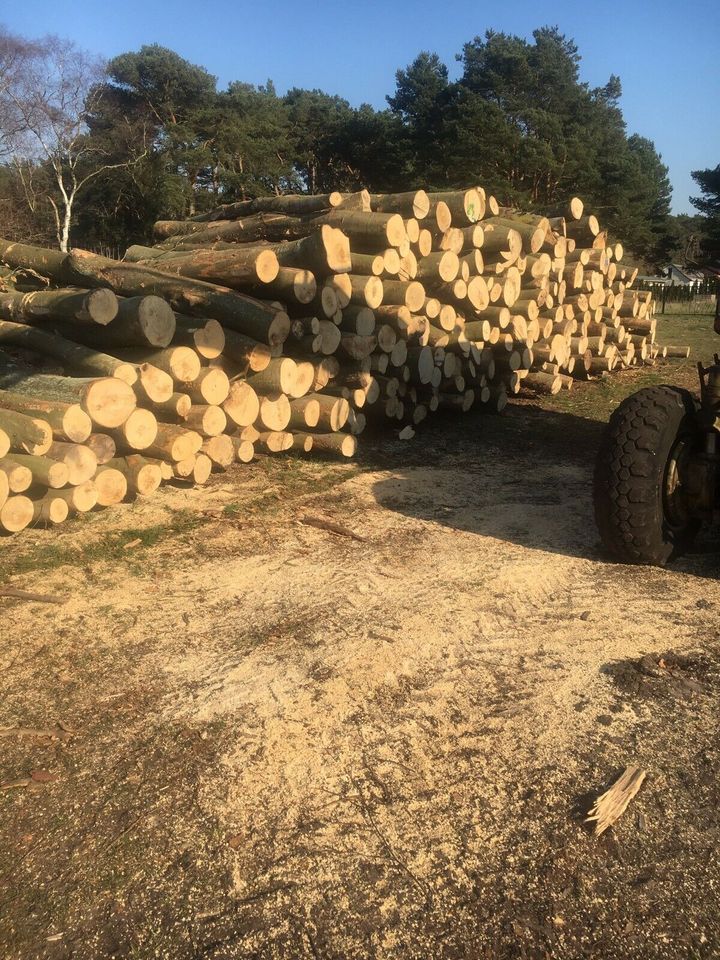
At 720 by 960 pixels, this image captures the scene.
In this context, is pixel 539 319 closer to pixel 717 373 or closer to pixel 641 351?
pixel 641 351

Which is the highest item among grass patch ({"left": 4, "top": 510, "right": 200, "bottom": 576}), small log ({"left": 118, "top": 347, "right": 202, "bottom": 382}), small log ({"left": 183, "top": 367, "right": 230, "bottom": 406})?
small log ({"left": 118, "top": 347, "right": 202, "bottom": 382})

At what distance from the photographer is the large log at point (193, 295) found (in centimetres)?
641

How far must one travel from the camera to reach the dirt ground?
6.92ft

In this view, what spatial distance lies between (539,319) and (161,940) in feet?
32.5

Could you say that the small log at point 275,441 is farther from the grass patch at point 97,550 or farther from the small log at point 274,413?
the grass patch at point 97,550

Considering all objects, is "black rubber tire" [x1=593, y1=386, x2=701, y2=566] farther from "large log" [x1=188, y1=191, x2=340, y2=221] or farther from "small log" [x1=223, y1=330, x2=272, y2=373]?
"large log" [x1=188, y1=191, x2=340, y2=221]

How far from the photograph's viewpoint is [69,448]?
5055 millimetres

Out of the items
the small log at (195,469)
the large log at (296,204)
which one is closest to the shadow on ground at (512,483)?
the small log at (195,469)

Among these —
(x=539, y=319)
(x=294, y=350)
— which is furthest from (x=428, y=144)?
Result: (x=294, y=350)

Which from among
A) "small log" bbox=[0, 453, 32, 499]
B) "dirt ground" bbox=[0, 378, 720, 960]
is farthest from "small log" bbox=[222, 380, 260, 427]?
"small log" bbox=[0, 453, 32, 499]

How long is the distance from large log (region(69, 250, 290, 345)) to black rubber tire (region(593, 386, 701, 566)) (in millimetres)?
3389

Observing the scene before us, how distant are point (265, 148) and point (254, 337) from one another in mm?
34253

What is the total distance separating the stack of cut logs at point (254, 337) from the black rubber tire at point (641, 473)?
11.0ft

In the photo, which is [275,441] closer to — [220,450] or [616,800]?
[220,450]
